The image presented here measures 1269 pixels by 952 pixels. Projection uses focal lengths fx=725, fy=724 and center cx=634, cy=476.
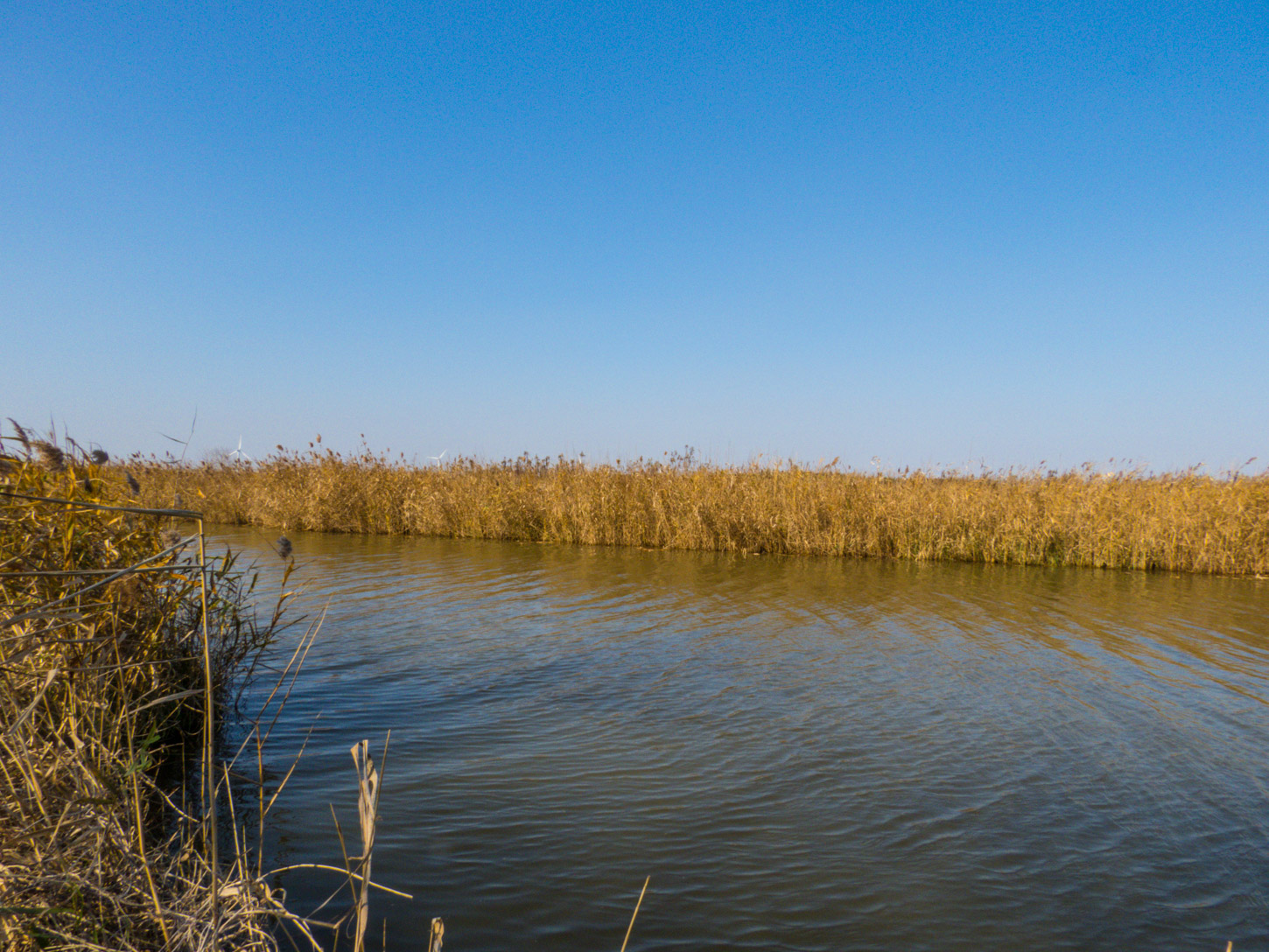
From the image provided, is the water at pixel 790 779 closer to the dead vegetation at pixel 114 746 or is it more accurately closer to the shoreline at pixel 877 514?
the dead vegetation at pixel 114 746

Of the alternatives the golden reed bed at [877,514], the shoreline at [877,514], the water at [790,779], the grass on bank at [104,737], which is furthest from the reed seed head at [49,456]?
the golden reed bed at [877,514]

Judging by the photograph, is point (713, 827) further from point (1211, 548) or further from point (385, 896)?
point (1211, 548)

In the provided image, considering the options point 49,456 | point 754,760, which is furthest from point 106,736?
point 754,760

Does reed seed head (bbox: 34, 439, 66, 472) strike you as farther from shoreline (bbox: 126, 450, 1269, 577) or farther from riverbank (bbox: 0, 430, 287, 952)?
shoreline (bbox: 126, 450, 1269, 577)

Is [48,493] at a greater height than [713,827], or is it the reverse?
[48,493]

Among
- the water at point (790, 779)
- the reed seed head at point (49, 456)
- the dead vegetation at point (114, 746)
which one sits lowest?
the water at point (790, 779)

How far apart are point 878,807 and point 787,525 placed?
36.9 feet

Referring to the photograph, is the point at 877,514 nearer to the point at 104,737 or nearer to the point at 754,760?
the point at 754,760

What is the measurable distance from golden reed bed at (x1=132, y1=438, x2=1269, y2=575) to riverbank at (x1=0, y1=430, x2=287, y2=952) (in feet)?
38.2

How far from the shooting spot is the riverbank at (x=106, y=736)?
1971 millimetres

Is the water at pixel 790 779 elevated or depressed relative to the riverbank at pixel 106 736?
depressed

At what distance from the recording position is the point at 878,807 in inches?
146

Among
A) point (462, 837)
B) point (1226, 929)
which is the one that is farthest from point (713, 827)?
point (1226, 929)

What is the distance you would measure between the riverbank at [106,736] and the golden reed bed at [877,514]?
11.7 meters
